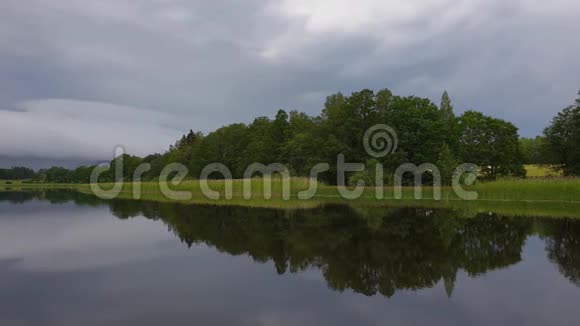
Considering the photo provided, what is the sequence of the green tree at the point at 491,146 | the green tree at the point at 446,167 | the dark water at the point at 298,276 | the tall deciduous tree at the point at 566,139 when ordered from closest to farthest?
the dark water at the point at 298,276
the green tree at the point at 446,167
the tall deciduous tree at the point at 566,139
the green tree at the point at 491,146

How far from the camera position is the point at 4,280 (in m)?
7.54

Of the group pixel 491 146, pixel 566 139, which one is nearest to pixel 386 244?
pixel 566 139

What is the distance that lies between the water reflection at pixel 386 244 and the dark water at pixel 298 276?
5 centimetres

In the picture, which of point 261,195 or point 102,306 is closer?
point 102,306

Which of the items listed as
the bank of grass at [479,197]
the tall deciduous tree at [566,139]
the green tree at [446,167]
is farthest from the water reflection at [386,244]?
the tall deciduous tree at [566,139]

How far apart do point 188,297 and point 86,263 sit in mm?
4164

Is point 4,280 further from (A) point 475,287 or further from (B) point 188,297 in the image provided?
(A) point 475,287

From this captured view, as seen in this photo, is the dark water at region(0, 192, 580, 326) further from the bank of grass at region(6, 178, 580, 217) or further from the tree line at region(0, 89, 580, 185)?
the tree line at region(0, 89, 580, 185)

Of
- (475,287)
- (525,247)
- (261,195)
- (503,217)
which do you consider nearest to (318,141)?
(261,195)

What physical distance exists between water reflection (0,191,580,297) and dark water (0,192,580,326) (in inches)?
1.8

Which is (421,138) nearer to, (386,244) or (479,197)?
(479,197)

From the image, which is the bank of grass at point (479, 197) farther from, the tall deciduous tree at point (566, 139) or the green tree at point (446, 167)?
the tall deciduous tree at point (566, 139)

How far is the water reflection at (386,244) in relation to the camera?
748 centimetres

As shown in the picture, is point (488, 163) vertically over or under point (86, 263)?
over
